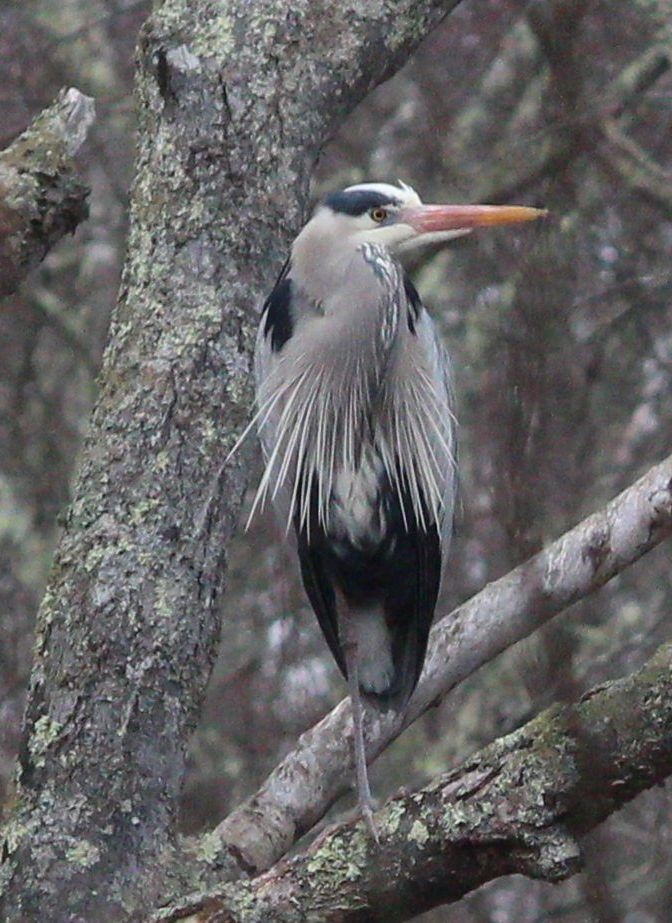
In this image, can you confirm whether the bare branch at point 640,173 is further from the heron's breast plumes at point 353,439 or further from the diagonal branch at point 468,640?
the diagonal branch at point 468,640

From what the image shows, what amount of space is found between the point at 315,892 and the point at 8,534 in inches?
120

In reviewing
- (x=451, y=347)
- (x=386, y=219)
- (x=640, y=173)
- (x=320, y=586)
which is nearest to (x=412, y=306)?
(x=386, y=219)

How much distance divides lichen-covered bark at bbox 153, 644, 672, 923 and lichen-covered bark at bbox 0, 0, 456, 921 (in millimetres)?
478

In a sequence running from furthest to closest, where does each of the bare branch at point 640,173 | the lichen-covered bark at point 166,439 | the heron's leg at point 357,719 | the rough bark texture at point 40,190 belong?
the bare branch at point 640,173 → the rough bark texture at point 40,190 → the heron's leg at point 357,719 → the lichen-covered bark at point 166,439

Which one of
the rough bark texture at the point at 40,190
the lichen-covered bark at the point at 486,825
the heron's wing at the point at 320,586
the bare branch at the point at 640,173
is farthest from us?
the bare branch at the point at 640,173

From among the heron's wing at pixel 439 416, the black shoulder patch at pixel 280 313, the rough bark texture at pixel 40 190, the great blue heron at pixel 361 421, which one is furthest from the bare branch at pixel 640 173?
the rough bark texture at pixel 40 190

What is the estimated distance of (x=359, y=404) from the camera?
9.73 feet

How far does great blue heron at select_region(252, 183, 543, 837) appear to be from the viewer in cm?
290

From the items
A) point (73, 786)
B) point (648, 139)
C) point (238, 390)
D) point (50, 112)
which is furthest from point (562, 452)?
point (648, 139)

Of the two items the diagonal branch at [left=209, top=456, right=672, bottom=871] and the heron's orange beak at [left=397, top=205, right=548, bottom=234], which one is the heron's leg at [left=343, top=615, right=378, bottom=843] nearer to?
the diagonal branch at [left=209, top=456, right=672, bottom=871]

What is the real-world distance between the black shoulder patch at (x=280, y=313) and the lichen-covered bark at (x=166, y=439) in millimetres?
79

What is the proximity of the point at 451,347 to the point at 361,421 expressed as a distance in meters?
1.75

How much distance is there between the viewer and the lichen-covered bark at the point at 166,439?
237 cm

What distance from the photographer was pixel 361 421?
2953mm
